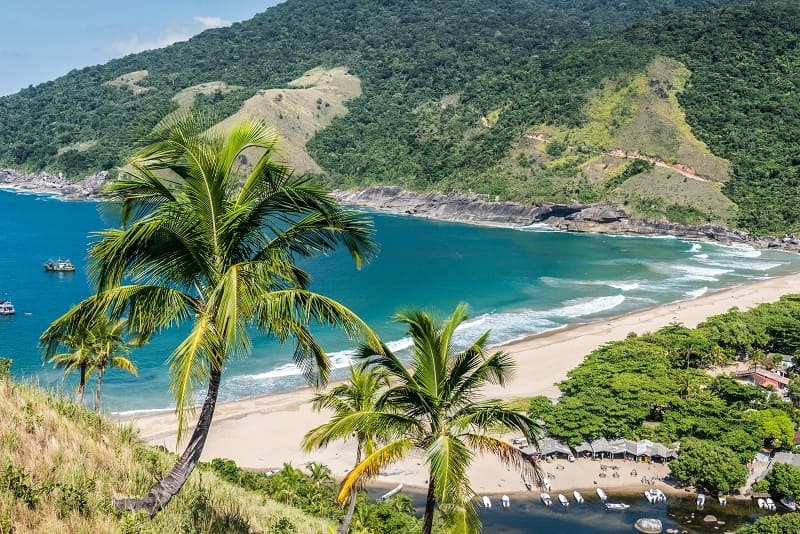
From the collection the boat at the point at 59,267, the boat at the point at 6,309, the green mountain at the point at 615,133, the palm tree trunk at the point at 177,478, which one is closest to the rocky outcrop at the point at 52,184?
the green mountain at the point at 615,133

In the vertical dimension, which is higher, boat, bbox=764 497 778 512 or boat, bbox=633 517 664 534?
boat, bbox=633 517 664 534

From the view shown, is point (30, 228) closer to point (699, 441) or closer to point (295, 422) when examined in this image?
point (295, 422)

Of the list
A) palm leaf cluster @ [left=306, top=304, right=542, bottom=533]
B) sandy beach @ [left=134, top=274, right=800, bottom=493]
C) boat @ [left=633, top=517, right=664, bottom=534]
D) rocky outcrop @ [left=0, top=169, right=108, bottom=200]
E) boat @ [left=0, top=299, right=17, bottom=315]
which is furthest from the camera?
rocky outcrop @ [left=0, top=169, right=108, bottom=200]

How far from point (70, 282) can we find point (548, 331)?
Answer: 166ft

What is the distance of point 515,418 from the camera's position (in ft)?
28.2

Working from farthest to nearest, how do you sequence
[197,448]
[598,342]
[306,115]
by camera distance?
[306,115], [598,342], [197,448]

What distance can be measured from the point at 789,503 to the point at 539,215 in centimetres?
10413

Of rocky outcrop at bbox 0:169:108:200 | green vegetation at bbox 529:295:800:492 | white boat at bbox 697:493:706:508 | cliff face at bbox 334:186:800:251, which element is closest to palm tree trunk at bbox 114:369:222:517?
white boat at bbox 697:493:706:508

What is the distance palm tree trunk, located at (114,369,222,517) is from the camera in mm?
6652

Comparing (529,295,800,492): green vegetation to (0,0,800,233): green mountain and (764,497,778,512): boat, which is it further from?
(0,0,800,233): green mountain

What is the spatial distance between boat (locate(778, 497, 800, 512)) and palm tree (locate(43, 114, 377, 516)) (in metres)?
25.7

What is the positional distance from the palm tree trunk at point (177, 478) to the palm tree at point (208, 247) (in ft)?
0.04

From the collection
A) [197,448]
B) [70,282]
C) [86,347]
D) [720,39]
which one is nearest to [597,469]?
[86,347]

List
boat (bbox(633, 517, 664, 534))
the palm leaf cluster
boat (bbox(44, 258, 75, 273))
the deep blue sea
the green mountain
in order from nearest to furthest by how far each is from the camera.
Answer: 1. the palm leaf cluster
2. boat (bbox(633, 517, 664, 534))
3. the deep blue sea
4. boat (bbox(44, 258, 75, 273))
5. the green mountain
